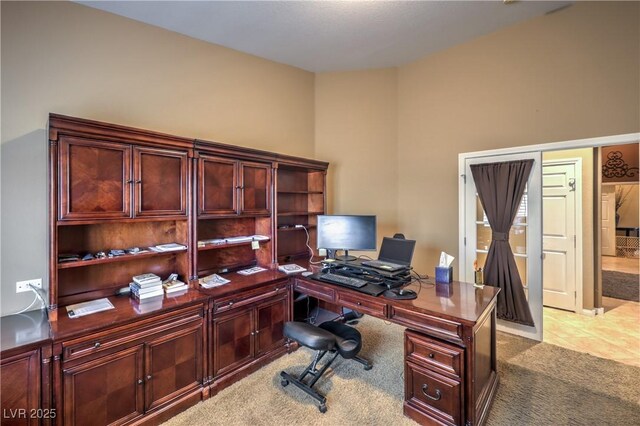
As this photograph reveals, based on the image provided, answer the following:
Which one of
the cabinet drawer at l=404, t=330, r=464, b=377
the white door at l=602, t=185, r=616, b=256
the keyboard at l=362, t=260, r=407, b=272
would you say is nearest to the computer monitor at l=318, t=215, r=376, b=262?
the keyboard at l=362, t=260, r=407, b=272

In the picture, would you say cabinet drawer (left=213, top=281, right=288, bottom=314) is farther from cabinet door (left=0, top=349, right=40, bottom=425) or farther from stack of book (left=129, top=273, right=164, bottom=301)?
cabinet door (left=0, top=349, right=40, bottom=425)

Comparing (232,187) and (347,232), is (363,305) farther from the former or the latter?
(232,187)

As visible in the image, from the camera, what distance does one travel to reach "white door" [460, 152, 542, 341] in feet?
10.1

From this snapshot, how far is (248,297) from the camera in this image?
8.14 ft

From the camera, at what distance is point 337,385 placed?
236cm

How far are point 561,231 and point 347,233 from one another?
3.20 meters

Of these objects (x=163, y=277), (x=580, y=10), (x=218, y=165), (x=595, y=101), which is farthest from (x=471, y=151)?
(x=163, y=277)

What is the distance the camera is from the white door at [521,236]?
3066 millimetres

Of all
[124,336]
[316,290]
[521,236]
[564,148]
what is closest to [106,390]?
[124,336]

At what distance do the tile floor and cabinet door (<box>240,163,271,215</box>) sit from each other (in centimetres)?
343

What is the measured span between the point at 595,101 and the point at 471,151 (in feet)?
3.70

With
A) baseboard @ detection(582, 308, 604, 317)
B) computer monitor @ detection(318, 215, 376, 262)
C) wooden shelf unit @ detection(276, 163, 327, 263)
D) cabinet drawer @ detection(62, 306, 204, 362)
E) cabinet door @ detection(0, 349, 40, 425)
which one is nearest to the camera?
cabinet door @ detection(0, 349, 40, 425)

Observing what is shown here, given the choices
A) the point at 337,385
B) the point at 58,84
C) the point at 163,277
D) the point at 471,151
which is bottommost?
the point at 337,385

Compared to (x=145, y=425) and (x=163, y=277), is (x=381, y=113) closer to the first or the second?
(x=163, y=277)
